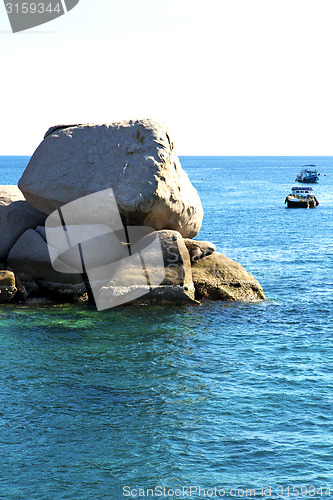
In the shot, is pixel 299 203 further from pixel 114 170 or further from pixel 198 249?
pixel 114 170

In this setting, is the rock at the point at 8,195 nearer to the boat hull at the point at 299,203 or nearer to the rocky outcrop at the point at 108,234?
the rocky outcrop at the point at 108,234

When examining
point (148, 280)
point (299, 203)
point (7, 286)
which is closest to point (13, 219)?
point (7, 286)

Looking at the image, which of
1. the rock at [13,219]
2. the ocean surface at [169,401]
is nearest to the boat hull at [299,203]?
the ocean surface at [169,401]

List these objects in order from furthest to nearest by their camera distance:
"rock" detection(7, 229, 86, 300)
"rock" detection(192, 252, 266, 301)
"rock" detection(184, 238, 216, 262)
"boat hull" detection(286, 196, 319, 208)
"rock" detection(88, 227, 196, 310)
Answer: "boat hull" detection(286, 196, 319, 208), "rock" detection(184, 238, 216, 262), "rock" detection(192, 252, 266, 301), "rock" detection(7, 229, 86, 300), "rock" detection(88, 227, 196, 310)

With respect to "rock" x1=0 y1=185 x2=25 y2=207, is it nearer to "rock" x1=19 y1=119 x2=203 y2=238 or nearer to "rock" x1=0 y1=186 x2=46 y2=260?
"rock" x1=0 y1=186 x2=46 y2=260

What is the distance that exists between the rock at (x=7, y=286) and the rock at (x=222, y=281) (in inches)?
287

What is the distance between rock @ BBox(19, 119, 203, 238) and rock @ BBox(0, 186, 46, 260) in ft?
2.96

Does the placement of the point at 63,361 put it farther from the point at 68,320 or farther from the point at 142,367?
the point at 68,320

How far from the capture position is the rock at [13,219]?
81.0 feet

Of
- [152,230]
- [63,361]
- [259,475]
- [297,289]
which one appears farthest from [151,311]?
[259,475]

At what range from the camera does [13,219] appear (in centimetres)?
2523

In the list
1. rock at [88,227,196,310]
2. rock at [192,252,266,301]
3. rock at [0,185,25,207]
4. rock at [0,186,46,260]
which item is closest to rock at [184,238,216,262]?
rock at [192,252,266,301]

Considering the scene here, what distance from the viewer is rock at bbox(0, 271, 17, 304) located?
23.2 m

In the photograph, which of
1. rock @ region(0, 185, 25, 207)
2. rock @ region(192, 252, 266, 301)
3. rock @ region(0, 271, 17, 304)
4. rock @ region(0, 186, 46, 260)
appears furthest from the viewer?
rock @ region(0, 185, 25, 207)
